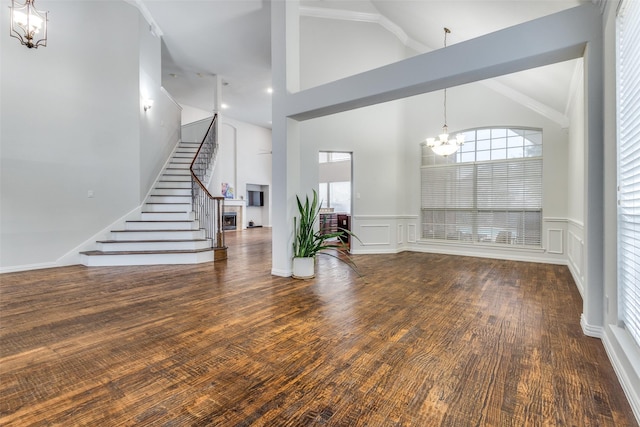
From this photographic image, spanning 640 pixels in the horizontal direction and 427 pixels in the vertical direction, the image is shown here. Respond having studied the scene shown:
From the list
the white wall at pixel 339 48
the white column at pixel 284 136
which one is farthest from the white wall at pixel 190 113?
the white column at pixel 284 136

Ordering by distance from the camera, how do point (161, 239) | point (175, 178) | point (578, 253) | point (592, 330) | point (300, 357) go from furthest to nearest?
point (175, 178)
point (161, 239)
point (578, 253)
point (592, 330)
point (300, 357)

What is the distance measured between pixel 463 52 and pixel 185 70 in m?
8.49

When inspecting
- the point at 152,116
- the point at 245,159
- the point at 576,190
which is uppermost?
the point at 245,159

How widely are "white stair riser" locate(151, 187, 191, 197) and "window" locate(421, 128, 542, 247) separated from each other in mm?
5348

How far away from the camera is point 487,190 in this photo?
5.98 meters

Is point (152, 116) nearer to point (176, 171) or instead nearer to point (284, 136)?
point (176, 171)

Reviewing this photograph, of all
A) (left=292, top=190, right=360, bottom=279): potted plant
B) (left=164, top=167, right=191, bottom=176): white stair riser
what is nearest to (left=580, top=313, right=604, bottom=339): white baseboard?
(left=292, top=190, right=360, bottom=279): potted plant

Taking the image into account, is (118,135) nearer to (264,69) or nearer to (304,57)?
(304,57)

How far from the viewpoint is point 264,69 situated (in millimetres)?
8555

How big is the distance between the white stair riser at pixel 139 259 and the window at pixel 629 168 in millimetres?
5169

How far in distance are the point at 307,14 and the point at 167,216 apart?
4.90m

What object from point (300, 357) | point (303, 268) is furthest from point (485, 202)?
point (300, 357)

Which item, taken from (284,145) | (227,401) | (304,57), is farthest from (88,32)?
(227,401)

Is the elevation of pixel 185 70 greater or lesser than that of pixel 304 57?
greater
